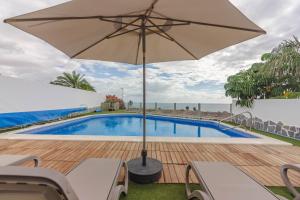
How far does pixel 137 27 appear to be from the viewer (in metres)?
2.78

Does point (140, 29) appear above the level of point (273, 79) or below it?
below

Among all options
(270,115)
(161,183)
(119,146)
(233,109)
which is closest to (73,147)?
(119,146)

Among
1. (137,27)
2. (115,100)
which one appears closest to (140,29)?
(137,27)

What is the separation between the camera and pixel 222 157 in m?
3.68

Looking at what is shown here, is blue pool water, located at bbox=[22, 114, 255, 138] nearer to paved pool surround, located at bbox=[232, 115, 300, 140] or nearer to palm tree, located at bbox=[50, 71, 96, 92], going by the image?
paved pool surround, located at bbox=[232, 115, 300, 140]

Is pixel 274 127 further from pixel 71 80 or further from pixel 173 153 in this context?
pixel 71 80

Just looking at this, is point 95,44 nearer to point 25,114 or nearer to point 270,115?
point 25,114

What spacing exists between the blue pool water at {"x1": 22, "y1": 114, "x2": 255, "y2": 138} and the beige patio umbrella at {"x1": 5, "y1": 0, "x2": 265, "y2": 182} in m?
5.02

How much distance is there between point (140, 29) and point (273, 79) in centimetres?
918

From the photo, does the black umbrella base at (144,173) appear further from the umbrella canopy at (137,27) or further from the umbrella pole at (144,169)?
the umbrella canopy at (137,27)

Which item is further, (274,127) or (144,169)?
(274,127)

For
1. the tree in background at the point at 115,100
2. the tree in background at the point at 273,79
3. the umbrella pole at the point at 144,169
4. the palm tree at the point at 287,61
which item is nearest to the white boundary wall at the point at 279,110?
the tree in background at the point at 273,79

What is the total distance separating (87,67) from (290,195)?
2178cm

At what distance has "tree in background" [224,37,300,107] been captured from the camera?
8.69 m
